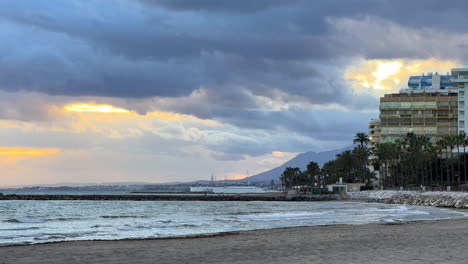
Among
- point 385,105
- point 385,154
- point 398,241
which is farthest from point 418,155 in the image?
point 398,241

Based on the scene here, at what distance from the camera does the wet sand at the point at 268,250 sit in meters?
19.8

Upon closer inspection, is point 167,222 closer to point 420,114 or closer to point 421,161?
point 421,161

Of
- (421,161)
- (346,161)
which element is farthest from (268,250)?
(346,161)

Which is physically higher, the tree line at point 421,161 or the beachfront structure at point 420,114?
the beachfront structure at point 420,114

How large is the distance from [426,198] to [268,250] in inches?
2949

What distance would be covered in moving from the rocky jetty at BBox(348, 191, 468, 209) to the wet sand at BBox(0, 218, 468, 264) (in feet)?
168

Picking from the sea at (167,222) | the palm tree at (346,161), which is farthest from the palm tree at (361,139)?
the sea at (167,222)

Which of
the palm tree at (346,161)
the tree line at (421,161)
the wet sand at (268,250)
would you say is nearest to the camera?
the wet sand at (268,250)

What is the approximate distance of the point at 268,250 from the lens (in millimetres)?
22984

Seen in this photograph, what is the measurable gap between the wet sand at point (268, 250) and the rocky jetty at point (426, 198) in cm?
5132

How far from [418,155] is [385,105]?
42586 mm

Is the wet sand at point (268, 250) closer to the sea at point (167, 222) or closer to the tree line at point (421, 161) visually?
the sea at point (167, 222)

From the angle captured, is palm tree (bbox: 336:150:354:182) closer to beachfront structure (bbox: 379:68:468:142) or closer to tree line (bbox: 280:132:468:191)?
tree line (bbox: 280:132:468:191)

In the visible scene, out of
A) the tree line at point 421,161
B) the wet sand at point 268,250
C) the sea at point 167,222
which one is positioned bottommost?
the sea at point 167,222
